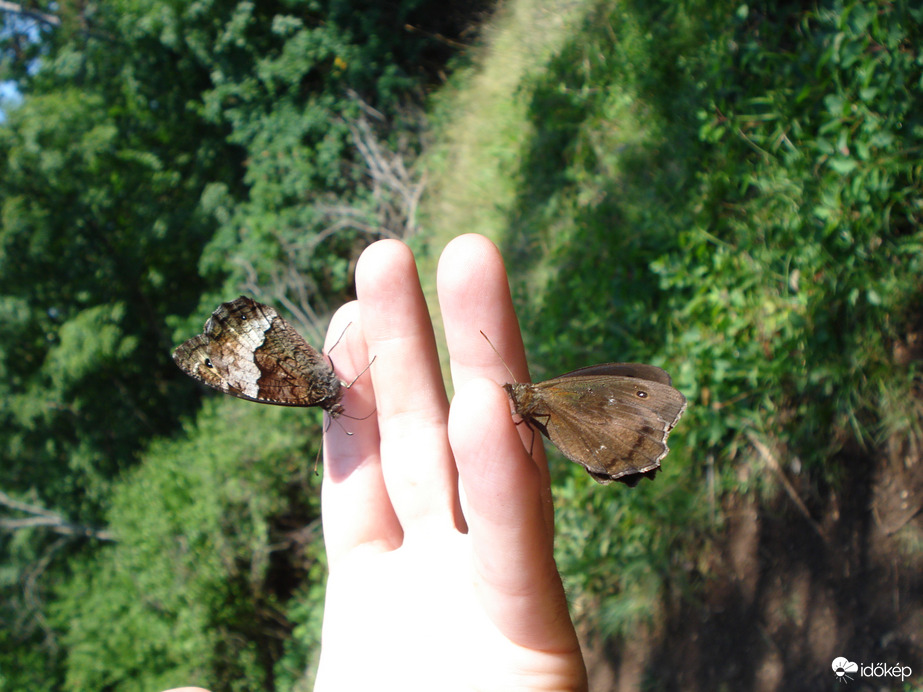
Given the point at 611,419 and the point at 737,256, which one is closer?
the point at 611,419

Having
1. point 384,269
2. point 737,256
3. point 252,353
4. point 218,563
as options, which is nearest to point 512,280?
point 737,256

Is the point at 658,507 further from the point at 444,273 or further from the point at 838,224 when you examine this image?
the point at 444,273

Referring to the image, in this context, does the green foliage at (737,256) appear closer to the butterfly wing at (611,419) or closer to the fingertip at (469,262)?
the butterfly wing at (611,419)

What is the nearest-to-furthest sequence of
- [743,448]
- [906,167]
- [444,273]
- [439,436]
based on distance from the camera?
[444,273] < [439,436] < [906,167] < [743,448]

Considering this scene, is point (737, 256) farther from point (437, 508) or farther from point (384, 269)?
point (437, 508)

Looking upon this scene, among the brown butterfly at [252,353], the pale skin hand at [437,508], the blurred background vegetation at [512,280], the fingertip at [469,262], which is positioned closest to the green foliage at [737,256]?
the blurred background vegetation at [512,280]

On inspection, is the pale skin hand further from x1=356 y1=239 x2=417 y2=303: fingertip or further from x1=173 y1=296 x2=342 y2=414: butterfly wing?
x1=173 y1=296 x2=342 y2=414: butterfly wing

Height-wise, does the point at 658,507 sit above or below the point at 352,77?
below

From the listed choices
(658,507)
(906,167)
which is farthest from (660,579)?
(906,167)
